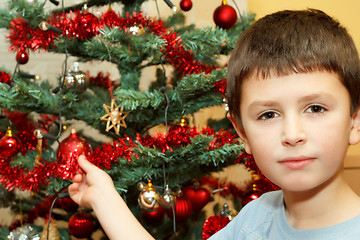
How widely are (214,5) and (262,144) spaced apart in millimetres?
1303

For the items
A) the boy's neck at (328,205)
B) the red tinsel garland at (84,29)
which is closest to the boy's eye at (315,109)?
the boy's neck at (328,205)

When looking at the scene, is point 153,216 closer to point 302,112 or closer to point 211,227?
point 211,227

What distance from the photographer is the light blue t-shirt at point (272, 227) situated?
2.14 feet

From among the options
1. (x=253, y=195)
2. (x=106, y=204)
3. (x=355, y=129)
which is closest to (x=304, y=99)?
(x=355, y=129)

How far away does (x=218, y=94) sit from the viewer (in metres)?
1.24

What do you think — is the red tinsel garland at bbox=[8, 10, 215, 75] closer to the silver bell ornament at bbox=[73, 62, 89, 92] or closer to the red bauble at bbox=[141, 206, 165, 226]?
the silver bell ornament at bbox=[73, 62, 89, 92]

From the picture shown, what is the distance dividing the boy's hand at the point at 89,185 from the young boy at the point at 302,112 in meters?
0.28

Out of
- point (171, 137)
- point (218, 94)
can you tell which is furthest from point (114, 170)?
point (218, 94)

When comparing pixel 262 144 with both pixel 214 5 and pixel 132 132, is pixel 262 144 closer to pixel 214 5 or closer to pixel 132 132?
pixel 132 132

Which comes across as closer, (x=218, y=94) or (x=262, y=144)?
(x=262, y=144)

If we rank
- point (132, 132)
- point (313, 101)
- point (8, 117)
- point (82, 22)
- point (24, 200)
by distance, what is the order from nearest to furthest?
point (313, 101) → point (82, 22) → point (132, 132) → point (8, 117) → point (24, 200)

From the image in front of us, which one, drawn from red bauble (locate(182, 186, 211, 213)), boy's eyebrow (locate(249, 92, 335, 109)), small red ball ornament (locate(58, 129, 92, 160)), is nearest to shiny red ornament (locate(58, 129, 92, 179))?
small red ball ornament (locate(58, 129, 92, 160))

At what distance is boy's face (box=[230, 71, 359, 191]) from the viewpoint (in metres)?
0.61

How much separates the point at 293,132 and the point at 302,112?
36 millimetres
